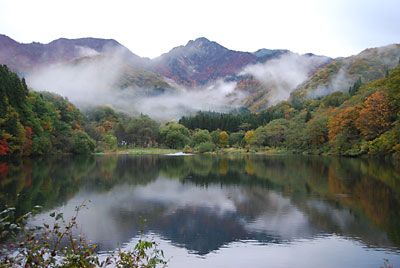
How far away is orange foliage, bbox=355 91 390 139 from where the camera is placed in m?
51.9

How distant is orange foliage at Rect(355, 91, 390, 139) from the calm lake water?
32.6 metres

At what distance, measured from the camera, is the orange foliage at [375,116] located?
51906mm

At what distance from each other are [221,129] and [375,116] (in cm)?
7409

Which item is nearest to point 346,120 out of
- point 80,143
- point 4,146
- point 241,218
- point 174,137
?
point 241,218

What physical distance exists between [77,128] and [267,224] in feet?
256

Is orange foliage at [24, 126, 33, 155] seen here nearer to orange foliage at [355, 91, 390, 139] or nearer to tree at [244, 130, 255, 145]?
orange foliage at [355, 91, 390, 139]

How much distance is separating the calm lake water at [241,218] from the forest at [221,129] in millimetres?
28514

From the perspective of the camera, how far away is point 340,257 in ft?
31.2

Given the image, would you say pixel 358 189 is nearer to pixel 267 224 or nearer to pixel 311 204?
pixel 311 204

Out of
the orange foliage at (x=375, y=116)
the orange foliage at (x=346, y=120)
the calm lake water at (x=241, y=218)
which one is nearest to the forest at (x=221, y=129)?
the orange foliage at (x=375, y=116)

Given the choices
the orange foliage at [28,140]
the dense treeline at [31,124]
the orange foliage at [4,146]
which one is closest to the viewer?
the orange foliage at [4,146]

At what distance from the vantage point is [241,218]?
45.8ft

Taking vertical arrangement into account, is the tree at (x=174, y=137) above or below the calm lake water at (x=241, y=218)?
above

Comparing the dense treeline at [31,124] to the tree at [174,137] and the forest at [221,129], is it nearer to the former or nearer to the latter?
the forest at [221,129]
